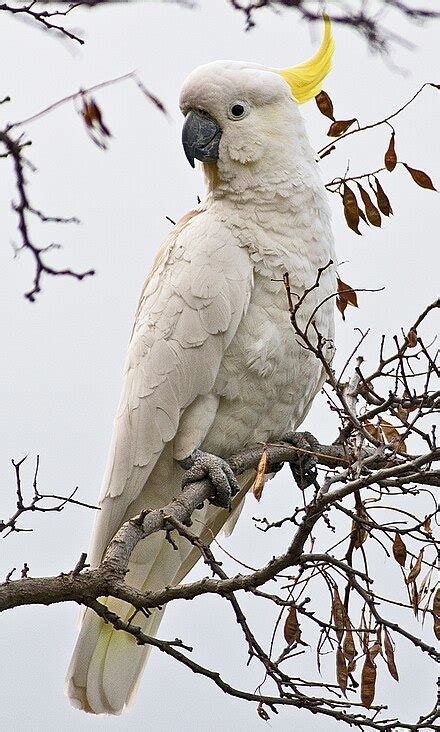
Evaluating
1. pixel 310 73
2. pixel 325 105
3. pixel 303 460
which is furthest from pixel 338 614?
pixel 310 73

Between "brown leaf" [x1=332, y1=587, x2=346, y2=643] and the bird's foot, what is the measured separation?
2.13ft

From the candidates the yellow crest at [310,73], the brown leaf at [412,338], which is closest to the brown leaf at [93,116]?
the brown leaf at [412,338]

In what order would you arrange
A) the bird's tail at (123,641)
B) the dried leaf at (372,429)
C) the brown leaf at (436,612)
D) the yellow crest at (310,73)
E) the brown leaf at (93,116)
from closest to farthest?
the brown leaf at (93,116) < the brown leaf at (436,612) < the dried leaf at (372,429) < the bird's tail at (123,641) < the yellow crest at (310,73)

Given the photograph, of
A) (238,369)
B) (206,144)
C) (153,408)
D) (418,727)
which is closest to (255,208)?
(206,144)

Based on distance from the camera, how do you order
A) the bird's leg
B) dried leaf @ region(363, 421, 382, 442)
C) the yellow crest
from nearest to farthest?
dried leaf @ region(363, 421, 382, 442), the bird's leg, the yellow crest

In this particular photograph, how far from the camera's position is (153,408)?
321 centimetres

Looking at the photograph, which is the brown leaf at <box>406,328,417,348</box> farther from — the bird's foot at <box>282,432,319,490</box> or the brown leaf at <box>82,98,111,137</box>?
the brown leaf at <box>82,98,111,137</box>

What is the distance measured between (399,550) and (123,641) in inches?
49.8

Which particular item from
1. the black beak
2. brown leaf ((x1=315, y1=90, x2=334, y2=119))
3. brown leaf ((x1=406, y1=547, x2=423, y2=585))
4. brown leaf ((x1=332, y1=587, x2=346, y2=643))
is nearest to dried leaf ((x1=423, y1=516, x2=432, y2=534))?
brown leaf ((x1=406, y1=547, x2=423, y2=585))

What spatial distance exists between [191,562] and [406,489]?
4.71ft

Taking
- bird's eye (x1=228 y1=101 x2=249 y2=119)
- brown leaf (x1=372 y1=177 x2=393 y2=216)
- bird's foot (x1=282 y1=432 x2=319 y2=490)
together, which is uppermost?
bird's eye (x1=228 y1=101 x2=249 y2=119)

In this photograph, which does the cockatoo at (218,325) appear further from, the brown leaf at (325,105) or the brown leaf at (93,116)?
the brown leaf at (93,116)

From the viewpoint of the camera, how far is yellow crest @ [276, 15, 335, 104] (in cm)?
356

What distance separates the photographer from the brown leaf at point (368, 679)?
2574mm
